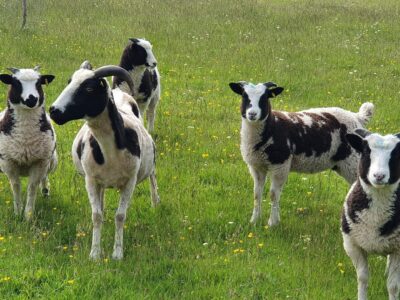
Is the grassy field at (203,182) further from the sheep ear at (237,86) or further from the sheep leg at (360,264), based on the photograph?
the sheep ear at (237,86)

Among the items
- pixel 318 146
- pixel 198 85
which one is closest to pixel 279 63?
pixel 198 85

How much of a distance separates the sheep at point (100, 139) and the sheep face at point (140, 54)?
410 cm

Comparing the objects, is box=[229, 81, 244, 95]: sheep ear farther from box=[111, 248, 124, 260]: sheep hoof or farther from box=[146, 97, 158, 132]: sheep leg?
box=[146, 97, 158, 132]: sheep leg

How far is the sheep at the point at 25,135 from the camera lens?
8.25 meters

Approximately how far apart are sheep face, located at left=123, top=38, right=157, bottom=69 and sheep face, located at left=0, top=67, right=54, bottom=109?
149 inches

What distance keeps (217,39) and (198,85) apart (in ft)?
18.7

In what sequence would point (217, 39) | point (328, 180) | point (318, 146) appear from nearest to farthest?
point (318, 146) → point (328, 180) → point (217, 39)

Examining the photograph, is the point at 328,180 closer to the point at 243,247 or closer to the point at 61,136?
the point at 243,247

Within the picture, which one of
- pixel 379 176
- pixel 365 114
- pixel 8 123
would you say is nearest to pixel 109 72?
pixel 8 123

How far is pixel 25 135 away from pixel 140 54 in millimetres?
4145

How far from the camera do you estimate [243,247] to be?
7859 mm

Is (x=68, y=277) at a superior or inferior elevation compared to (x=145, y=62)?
inferior

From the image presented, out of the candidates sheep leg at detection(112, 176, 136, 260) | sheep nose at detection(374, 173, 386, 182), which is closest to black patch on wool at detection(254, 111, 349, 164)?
sheep leg at detection(112, 176, 136, 260)

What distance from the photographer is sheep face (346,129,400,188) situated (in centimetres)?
603
